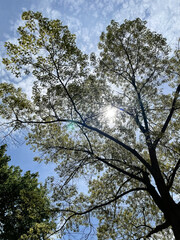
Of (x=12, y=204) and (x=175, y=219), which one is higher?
(x=12, y=204)

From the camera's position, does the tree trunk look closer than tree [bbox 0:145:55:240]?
Yes

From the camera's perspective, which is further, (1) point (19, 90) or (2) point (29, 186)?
(2) point (29, 186)

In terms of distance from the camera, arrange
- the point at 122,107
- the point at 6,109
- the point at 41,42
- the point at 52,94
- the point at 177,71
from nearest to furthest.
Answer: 1. the point at 41,42
2. the point at 6,109
3. the point at 52,94
4. the point at 177,71
5. the point at 122,107

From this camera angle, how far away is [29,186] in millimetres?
13945

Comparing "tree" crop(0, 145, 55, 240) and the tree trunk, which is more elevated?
"tree" crop(0, 145, 55, 240)

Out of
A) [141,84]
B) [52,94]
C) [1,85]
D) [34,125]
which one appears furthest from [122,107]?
[1,85]

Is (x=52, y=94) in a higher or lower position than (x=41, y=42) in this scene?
lower

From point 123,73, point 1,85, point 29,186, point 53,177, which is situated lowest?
point 53,177

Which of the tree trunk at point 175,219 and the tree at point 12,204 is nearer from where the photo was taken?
the tree trunk at point 175,219

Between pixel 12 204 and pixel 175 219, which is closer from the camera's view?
pixel 175 219

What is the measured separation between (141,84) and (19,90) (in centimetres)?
699

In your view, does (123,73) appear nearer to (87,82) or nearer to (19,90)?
(87,82)

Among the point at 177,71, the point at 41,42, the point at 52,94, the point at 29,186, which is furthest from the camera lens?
the point at 29,186

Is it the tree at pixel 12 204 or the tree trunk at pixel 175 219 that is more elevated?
the tree at pixel 12 204
